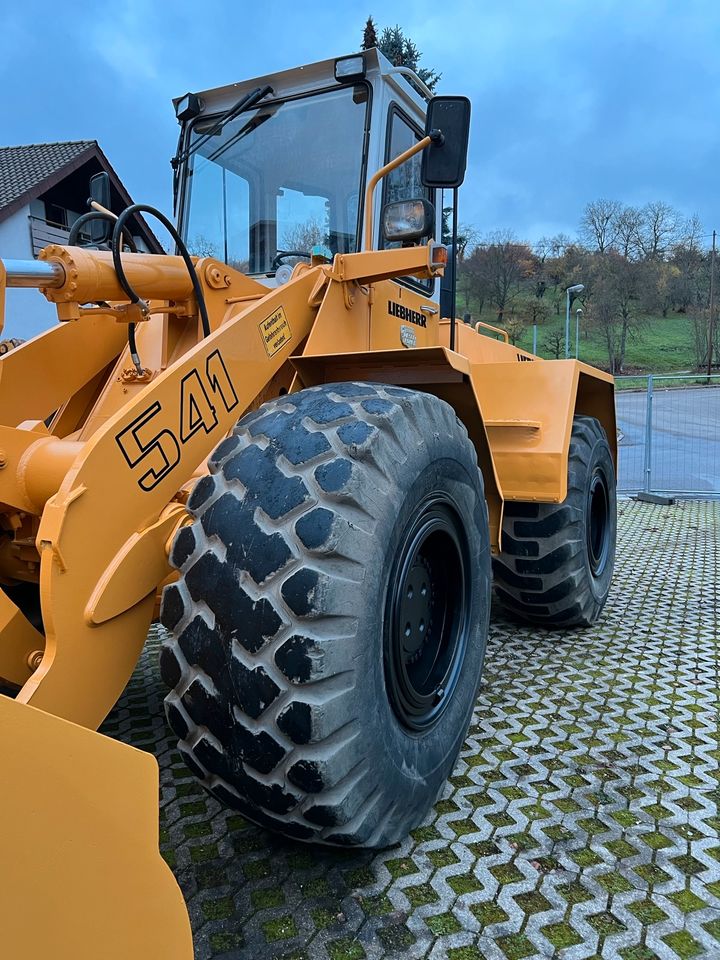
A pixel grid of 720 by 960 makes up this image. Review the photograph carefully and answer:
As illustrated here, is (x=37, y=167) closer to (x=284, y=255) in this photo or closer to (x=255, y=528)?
(x=284, y=255)

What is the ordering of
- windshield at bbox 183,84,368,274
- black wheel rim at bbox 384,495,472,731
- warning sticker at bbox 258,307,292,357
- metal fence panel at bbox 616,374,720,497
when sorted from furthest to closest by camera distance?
metal fence panel at bbox 616,374,720,497 < windshield at bbox 183,84,368,274 < warning sticker at bbox 258,307,292,357 < black wheel rim at bbox 384,495,472,731

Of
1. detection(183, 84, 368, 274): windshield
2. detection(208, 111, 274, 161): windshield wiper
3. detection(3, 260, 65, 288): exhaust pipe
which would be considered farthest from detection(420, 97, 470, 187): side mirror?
detection(3, 260, 65, 288): exhaust pipe

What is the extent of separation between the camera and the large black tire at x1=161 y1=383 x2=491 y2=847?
5.58 ft

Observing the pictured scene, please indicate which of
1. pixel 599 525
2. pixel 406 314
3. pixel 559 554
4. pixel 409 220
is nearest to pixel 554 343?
pixel 599 525

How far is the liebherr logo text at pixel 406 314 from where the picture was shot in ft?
11.3

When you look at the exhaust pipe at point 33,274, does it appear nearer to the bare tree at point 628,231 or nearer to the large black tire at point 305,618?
the large black tire at point 305,618

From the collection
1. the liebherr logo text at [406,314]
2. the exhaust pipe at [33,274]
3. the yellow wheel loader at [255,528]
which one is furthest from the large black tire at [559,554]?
the exhaust pipe at [33,274]

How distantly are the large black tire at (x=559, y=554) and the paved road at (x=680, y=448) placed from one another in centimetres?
760

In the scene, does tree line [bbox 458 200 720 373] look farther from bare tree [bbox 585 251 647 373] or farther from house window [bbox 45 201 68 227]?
house window [bbox 45 201 68 227]

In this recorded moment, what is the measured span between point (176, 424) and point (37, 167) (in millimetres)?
22387

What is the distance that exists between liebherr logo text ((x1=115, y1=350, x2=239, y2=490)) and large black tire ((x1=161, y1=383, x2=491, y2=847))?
158 millimetres

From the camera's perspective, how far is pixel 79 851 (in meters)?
1.16

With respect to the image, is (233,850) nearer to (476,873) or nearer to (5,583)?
(476,873)

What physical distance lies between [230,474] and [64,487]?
41 cm
